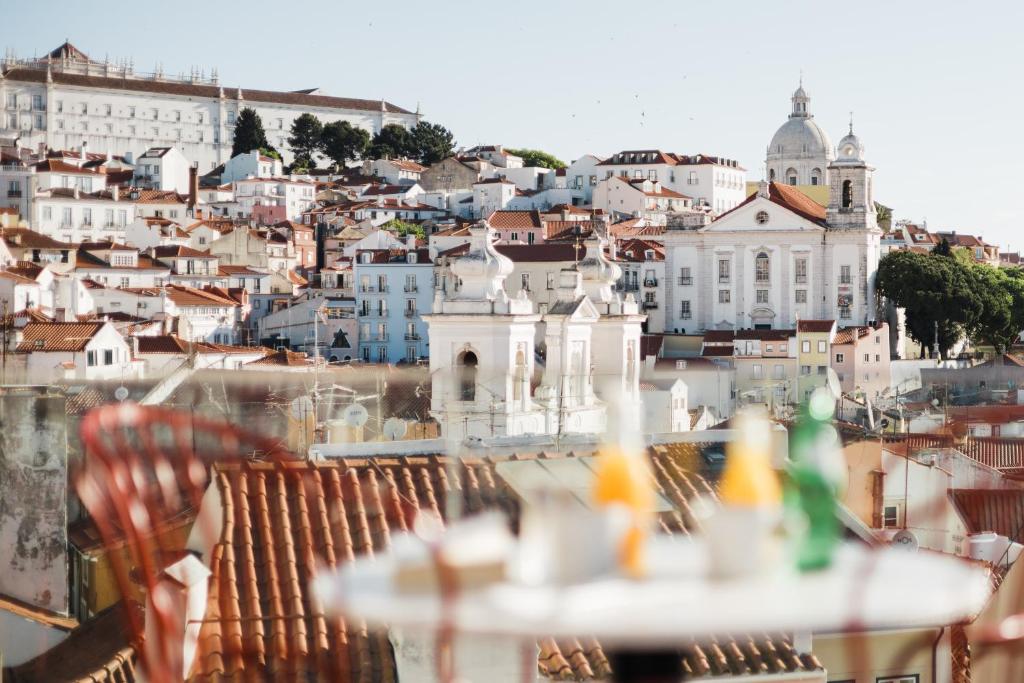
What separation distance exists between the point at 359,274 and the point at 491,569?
39053mm

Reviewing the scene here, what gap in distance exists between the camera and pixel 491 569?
75 centimetres

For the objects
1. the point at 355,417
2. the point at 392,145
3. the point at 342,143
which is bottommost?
the point at 355,417

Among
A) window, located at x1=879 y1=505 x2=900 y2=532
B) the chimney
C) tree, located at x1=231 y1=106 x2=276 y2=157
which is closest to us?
window, located at x1=879 y1=505 x2=900 y2=532

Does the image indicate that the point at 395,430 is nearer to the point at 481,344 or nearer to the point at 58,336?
the point at 481,344

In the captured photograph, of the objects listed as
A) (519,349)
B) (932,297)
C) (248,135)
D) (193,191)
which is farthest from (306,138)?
(519,349)

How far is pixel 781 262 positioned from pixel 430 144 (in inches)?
1209

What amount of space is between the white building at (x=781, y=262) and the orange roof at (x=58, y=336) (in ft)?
61.1

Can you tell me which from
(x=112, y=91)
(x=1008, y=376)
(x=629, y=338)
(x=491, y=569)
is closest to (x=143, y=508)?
(x=491, y=569)

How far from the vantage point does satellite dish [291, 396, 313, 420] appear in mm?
11750

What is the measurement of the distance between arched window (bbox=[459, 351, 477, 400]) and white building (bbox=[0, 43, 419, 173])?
159 ft

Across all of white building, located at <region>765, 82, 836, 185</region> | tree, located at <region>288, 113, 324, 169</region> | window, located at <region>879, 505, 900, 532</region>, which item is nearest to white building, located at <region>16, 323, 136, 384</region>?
window, located at <region>879, 505, 900, 532</region>

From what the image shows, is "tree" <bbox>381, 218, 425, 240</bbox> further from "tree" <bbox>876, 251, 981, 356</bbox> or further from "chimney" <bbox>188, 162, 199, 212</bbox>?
"tree" <bbox>876, 251, 981, 356</bbox>

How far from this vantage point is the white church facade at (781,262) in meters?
38.0

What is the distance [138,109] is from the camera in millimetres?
68750
